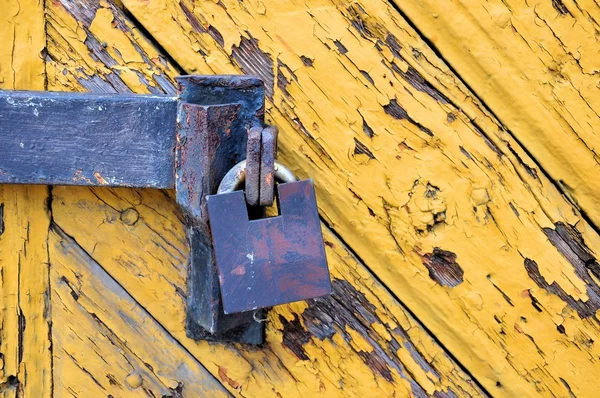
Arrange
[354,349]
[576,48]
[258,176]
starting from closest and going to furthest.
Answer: [258,176] < [576,48] < [354,349]

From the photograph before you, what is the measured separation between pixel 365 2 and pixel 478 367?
1.78 feet

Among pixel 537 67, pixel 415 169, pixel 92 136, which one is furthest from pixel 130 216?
pixel 537 67

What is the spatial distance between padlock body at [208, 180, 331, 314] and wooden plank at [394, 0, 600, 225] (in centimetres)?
30

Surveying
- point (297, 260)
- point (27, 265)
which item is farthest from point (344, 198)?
point (27, 265)

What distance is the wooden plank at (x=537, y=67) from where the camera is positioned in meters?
0.64

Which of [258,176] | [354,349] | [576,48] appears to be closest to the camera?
[258,176]

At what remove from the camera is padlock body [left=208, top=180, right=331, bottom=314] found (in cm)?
54

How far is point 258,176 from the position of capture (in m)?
0.53

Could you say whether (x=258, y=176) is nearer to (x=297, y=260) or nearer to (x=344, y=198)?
(x=297, y=260)

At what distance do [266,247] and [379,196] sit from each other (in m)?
0.23

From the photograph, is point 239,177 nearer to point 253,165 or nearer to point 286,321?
point 253,165

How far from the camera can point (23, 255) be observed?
2.52 feet

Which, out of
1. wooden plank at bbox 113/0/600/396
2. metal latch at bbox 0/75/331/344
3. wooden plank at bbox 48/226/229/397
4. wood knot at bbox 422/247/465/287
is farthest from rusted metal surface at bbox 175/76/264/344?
wood knot at bbox 422/247/465/287

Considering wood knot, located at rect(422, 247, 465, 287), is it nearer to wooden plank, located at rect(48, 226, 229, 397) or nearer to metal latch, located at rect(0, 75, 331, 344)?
metal latch, located at rect(0, 75, 331, 344)
